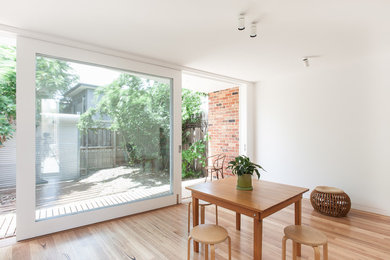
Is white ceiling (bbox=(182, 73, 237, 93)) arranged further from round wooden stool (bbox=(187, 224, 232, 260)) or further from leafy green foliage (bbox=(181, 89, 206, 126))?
round wooden stool (bbox=(187, 224, 232, 260))

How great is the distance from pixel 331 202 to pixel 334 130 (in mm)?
1255

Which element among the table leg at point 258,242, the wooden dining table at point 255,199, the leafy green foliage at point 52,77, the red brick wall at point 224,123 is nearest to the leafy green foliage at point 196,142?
the red brick wall at point 224,123

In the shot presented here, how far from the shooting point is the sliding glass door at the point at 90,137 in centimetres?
244

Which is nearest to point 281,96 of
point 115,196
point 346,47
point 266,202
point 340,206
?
point 346,47

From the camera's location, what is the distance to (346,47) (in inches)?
112

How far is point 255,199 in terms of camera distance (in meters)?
1.81

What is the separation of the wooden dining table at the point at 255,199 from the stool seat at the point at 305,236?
0.17 m

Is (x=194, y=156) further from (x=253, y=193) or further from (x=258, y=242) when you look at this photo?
(x=258, y=242)

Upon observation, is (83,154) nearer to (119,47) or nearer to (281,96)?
(119,47)

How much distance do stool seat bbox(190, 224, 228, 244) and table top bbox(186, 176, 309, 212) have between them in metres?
0.26

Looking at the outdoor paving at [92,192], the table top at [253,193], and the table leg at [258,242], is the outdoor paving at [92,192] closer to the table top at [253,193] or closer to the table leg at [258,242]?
the table top at [253,193]

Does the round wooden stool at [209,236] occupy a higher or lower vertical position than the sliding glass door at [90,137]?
lower

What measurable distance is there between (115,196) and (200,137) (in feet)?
11.0

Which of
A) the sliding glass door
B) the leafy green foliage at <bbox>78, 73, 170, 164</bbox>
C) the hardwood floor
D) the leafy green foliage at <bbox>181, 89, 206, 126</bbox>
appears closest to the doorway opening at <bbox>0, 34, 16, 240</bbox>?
the sliding glass door
